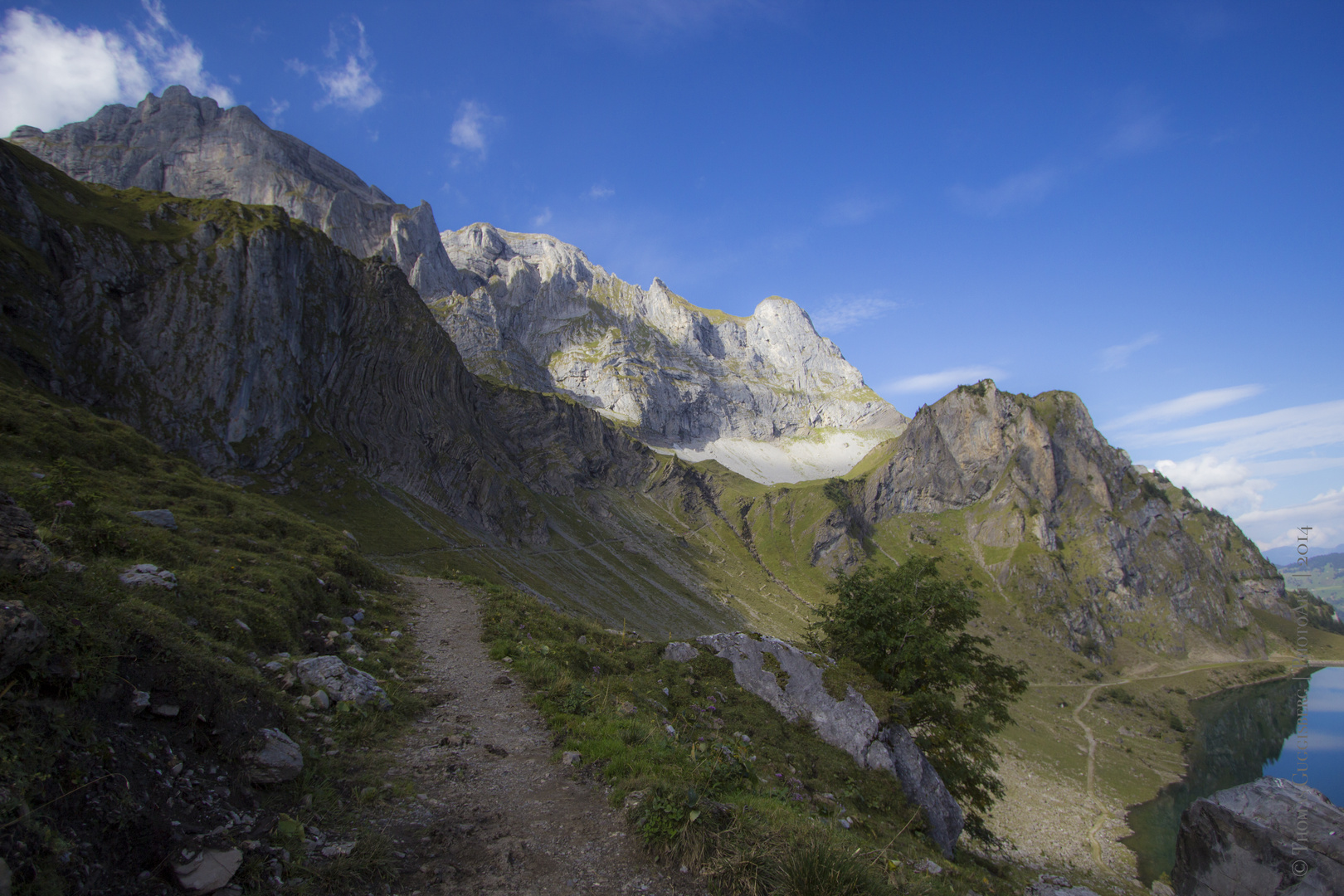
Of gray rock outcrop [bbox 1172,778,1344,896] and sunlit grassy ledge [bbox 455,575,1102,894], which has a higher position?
sunlit grassy ledge [bbox 455,575,1102,894]

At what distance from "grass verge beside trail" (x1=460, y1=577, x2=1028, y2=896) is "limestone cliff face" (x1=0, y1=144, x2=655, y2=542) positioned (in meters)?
78.2

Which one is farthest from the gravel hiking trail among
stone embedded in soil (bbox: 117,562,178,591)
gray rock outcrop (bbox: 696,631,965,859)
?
gray rock outcrop (bbox: 696,631,965,859)

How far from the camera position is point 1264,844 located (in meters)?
20.7

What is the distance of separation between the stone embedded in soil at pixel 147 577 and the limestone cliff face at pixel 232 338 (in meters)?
74.0

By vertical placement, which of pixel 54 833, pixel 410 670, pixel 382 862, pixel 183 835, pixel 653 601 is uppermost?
pixel 54 833

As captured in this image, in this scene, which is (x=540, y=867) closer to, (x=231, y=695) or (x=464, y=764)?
(x=464, y=764)

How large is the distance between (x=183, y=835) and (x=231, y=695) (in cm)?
291

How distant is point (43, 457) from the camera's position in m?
22.8

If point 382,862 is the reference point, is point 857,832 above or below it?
Result: below

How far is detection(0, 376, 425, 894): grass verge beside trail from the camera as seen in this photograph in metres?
5.37

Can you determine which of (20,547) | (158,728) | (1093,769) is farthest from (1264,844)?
(1093,769)

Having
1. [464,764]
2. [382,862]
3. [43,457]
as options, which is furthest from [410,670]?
[43,457]

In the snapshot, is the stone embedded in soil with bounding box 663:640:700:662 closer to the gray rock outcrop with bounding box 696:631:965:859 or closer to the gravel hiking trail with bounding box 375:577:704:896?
the gray rock outcrop with bounding box 696:631:965:859

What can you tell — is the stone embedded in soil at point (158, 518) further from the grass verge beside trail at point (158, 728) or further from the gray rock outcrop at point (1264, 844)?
the gray rock outcrop at point (1264, 844)
